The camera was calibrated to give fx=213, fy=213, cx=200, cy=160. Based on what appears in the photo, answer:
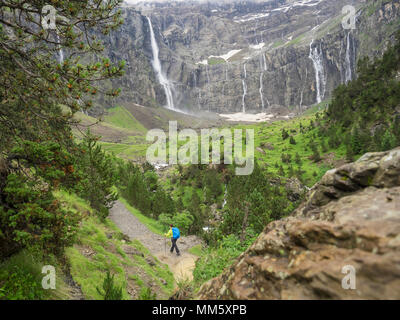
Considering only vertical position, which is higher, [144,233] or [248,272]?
[248,272]

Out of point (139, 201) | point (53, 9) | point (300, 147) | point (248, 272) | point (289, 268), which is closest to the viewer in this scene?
point (289, 268)

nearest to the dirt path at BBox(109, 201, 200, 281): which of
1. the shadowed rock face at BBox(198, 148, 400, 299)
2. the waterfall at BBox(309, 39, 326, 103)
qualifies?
the shadowed rock face at BBox(198, 148, 400, 299)

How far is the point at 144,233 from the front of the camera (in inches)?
738

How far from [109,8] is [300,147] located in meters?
50.3

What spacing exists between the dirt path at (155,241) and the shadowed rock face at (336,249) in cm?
851

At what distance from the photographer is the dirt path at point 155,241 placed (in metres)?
13.3

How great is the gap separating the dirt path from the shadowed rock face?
335 inches

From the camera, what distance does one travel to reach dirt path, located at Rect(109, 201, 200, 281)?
13.3m

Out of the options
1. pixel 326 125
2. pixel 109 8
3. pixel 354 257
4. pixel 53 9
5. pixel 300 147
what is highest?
pixel 326 125

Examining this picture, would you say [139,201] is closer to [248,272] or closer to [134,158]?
[248,272]

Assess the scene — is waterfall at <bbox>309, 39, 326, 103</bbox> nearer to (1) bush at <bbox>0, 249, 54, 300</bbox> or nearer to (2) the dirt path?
(2) the dirt path

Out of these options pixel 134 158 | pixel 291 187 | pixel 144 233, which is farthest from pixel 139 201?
pixel 134 158

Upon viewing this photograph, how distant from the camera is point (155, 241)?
17594mm

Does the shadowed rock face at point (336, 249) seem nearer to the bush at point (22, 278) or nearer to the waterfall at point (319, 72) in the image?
the bush at point (22, 278)
